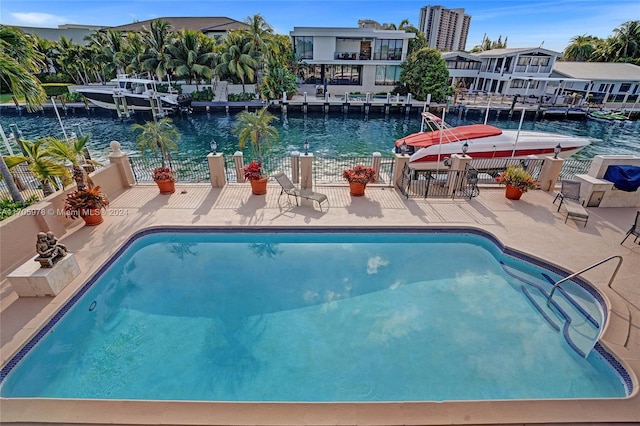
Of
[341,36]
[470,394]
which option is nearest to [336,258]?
[470,394]

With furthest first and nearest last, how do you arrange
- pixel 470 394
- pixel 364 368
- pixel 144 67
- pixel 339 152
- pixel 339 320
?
pixel 144 67, pixel 339 152, pixel 339 320, pixel 364 368, pixel 470 394

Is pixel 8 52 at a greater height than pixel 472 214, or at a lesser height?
greater

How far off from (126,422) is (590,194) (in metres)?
13.5

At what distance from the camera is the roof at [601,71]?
36188 millimetres

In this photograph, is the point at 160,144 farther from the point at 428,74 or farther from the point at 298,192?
the point at 428,74

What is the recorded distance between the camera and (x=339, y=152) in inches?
898

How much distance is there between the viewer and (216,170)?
11352mm

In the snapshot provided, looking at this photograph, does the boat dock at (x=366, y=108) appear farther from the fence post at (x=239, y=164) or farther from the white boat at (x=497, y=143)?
the fence post at (x=239, y=164)

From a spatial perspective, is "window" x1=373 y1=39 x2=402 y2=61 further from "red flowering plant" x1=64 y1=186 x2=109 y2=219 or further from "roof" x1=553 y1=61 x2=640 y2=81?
"red flowering plant" x1=64 y1=186 x2=109 y2=219

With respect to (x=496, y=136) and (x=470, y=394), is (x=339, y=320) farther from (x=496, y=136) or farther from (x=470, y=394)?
(x=496, y=136)

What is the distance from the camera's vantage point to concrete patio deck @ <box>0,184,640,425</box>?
4.31 meters

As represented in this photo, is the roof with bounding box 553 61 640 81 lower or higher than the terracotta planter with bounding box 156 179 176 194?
higher

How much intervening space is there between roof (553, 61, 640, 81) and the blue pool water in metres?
42.9

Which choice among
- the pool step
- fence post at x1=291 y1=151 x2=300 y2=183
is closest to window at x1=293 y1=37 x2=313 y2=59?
fence post at x1=291 y1=151 x2=300 y2=183
